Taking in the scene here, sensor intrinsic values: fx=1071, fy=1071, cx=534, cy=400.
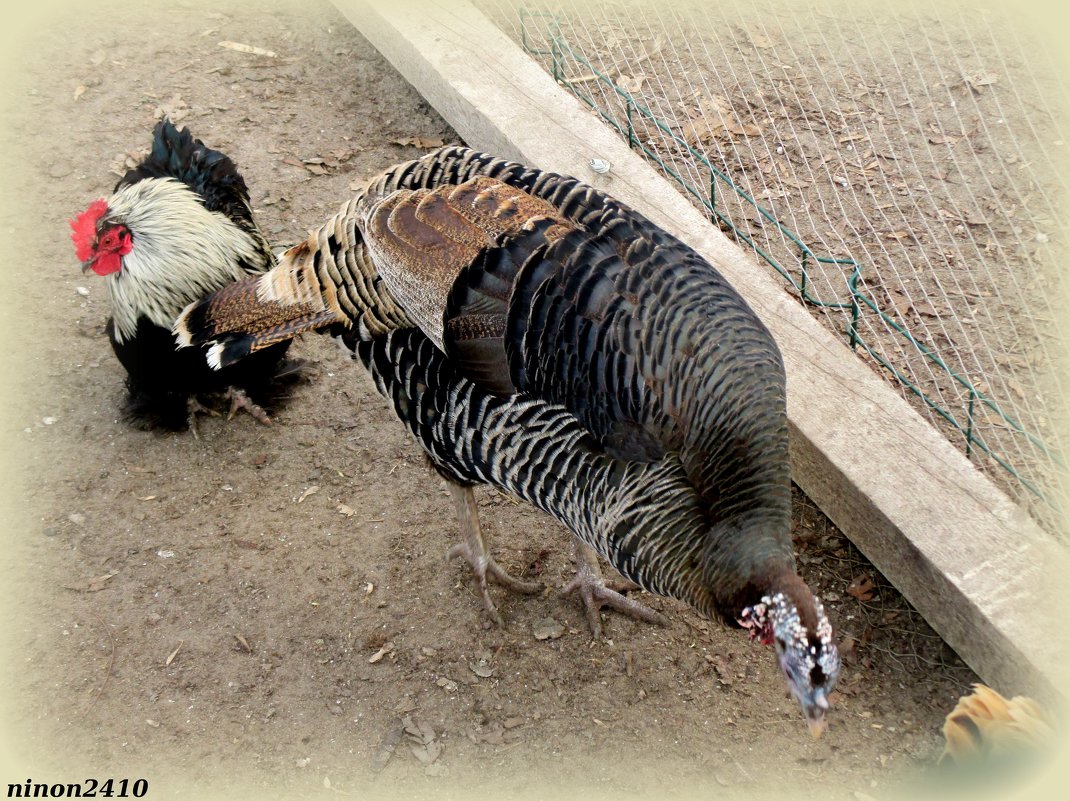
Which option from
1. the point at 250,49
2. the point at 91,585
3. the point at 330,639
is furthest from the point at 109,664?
the point at 250,49

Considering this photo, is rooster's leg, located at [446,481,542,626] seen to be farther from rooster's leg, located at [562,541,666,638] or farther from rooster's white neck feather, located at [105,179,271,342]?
rooster's white neck feather, located at [105,179,271,342]

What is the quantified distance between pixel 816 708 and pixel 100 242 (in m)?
3.59

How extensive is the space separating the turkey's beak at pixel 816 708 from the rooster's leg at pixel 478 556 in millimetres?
1553

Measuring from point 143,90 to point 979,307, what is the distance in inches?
202

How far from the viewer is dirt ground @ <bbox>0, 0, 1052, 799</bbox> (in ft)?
12.6

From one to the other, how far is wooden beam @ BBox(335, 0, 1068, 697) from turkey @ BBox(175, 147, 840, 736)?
82 centimetres

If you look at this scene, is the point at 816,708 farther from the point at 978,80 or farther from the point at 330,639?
the point at 978,80

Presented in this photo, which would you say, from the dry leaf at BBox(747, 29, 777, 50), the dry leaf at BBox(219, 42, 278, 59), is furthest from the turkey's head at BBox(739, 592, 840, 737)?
→ the dry leaf at BBox(219, 42, 278, 59)

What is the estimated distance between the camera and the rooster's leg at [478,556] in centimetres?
433

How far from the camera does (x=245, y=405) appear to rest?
201 inches

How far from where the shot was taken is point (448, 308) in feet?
12.0

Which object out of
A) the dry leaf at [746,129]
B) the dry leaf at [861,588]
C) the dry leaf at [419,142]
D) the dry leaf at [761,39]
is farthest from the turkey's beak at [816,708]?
the dry leaf at [761,39]

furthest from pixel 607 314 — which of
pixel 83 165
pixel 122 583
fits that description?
pixel 83 165

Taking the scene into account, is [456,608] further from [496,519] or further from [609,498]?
[609,498]
